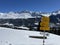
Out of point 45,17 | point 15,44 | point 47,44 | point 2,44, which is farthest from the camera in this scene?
point 47,44

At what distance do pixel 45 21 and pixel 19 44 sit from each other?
4634mm

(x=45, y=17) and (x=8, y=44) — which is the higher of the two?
(x=45, y=17)

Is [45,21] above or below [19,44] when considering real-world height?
above

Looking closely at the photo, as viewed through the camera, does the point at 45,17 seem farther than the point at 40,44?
No

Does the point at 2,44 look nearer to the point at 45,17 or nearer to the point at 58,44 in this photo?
the point at 45,17


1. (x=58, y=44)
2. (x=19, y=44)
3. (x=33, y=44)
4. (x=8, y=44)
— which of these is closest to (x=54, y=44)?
(x=58, y=44)

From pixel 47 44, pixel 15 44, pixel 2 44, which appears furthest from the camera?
pixel 47 44

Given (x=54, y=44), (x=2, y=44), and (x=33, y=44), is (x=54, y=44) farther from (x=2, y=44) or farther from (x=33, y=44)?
(x=2, y=44)

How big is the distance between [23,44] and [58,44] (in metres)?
3.80

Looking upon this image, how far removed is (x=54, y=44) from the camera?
22750 mm

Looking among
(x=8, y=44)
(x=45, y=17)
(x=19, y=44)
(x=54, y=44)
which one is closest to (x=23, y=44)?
(x=19, y=44)

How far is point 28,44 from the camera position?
21656mm

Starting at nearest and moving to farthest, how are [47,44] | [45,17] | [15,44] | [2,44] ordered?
[45,17]
[2,44]
[15,44]
[47,44]

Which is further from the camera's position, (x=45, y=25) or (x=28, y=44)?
(x=28, y=44)
